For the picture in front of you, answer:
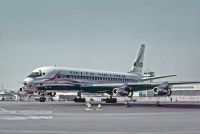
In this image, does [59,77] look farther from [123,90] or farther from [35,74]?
[123,90]

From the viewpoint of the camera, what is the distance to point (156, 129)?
691 inches

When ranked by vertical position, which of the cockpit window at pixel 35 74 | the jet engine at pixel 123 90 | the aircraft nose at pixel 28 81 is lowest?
the jet engine at pixel 123 90

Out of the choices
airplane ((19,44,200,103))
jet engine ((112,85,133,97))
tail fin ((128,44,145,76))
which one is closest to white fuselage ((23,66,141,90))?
airplane ((19,44,200,103))

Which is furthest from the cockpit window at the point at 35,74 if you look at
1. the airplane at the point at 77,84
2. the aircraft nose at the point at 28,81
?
the aircraft nose at the point at 28,81

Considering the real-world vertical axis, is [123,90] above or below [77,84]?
below

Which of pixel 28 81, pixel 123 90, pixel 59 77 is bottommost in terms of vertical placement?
pixel 123 90

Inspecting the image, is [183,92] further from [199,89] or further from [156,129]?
[156,129]

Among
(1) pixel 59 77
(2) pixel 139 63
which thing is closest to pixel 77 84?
(1) pixel 59 77

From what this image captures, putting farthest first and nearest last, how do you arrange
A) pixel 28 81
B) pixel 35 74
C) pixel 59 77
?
pixel 59 77 → pixel 35 74 → pixel 28 81

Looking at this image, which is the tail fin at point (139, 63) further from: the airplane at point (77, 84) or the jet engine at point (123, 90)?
the jet engine at point (123, 90)

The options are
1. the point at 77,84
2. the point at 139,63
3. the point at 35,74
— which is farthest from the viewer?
the point at 139,63

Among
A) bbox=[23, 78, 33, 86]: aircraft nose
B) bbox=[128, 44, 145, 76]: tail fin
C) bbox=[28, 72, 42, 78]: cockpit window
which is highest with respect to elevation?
bbox=[128, 44, 145, 76]: tail fin

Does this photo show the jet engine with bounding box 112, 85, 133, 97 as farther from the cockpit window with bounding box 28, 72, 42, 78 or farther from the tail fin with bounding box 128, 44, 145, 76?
the tail fin with bounding box 128, 44, 145, 76

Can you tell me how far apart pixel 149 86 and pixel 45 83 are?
15475mm
